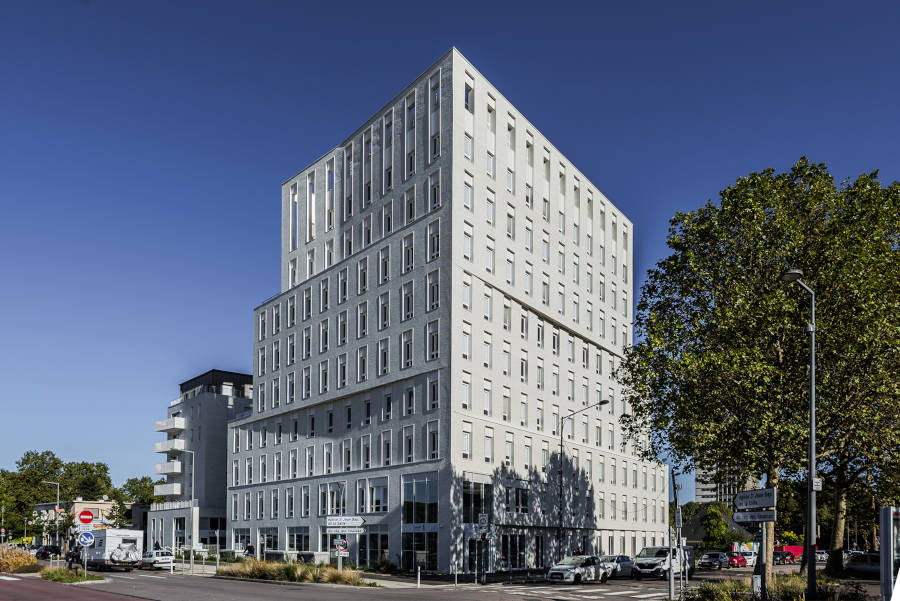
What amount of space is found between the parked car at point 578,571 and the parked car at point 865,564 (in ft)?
42.7

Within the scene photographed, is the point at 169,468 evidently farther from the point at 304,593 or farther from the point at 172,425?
the point at 304,593

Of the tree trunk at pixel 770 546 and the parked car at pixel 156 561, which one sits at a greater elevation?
the tree trunk at pixel 770 546

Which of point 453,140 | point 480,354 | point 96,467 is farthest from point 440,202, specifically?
point 96,467

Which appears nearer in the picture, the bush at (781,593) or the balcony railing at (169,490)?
the bush at (781,593)

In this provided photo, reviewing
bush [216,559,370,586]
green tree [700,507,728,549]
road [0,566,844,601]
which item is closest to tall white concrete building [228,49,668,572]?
bush [216,559,370,586]

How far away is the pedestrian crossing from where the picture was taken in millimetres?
33094

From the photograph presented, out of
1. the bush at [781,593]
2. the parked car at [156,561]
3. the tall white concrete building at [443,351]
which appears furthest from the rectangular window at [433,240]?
the bush at [781,593]

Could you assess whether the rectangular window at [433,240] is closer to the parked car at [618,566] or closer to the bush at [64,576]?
the parked car at [618,566]

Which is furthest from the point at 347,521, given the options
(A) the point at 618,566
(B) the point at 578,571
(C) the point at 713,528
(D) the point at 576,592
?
(C) the point at 713,528

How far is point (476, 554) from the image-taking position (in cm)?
5016

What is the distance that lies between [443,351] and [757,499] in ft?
112

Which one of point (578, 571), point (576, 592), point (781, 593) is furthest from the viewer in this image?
point (578, 571)

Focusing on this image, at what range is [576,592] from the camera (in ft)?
119

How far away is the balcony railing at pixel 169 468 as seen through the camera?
93000 mm
